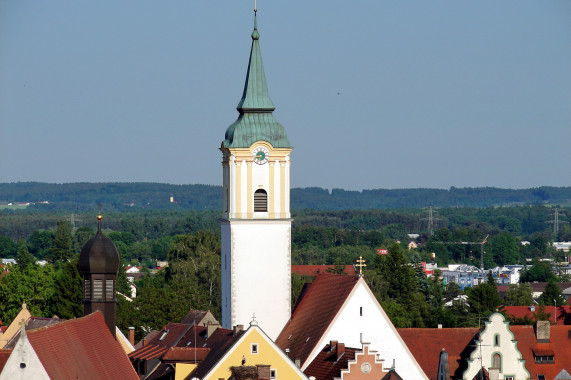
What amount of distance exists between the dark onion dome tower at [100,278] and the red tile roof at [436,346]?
1147 centimetres

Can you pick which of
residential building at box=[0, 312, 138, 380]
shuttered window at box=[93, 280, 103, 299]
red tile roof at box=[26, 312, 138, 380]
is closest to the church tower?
shuttered window at box=[93, 280, 103, 299]

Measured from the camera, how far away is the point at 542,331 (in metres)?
66.4

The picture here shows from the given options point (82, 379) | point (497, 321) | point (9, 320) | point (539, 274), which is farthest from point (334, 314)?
point (539, 274)

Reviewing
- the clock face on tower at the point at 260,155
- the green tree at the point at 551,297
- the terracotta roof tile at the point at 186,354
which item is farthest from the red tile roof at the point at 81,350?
the green tree at the point at 551,297

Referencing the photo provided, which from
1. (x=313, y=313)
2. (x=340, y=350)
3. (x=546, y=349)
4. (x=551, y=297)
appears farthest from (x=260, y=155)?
(x=551, y=297)

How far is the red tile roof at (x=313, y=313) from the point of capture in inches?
2244

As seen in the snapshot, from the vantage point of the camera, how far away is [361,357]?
2073 inches

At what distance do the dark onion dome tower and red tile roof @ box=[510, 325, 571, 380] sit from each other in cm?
1703

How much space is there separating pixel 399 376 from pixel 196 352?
7263 mm

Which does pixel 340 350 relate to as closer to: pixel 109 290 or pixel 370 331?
pixel 370 331

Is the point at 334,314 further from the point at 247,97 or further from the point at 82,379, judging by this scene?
the point at 82,379

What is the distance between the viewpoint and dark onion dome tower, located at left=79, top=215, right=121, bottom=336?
60.5 metres

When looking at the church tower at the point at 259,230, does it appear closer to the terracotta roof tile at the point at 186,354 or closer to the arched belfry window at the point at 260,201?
the arched belfry window at the point at 260,201

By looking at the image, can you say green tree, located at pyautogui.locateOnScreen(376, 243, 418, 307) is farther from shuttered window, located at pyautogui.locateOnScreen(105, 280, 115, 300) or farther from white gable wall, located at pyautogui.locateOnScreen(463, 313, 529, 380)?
shuttered window, located at pyautogui.locateOnScreen(105, 280, 115, 300)
